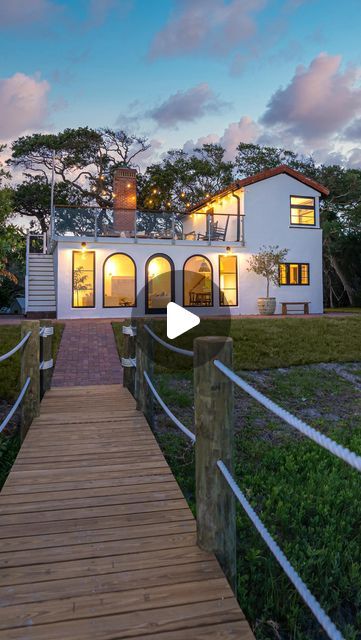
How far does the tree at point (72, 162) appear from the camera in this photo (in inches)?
1171

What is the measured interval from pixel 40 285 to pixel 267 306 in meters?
9.87

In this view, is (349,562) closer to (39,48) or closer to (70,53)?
(70,53)

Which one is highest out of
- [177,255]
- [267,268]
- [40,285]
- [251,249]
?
[251,249]

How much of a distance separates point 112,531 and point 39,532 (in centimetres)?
42

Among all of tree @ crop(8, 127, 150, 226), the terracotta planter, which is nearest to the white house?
the terracotta planter

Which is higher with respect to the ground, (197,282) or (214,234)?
(214,234)

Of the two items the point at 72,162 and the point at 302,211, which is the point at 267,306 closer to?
the point at 302,211

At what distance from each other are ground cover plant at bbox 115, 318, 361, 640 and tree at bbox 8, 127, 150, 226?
2390 centimetres

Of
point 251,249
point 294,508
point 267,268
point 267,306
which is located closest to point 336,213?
point 251,249

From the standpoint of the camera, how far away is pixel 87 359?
9.45 meters

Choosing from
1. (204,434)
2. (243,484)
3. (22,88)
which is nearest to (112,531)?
(204,434)

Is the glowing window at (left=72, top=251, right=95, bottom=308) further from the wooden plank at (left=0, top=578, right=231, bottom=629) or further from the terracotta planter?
the wooden plank at (left=0, top=578, right=231, bottom=629)

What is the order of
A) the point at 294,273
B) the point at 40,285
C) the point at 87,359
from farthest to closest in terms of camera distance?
the point at 294,273 < the point at 40,285 < the point at 87,359

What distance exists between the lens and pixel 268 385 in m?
8.35
